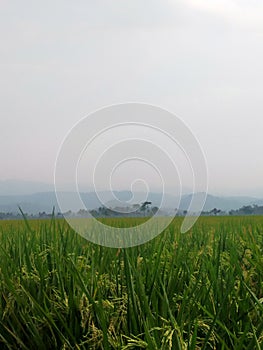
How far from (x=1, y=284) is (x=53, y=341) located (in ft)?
1.59

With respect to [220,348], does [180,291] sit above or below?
above

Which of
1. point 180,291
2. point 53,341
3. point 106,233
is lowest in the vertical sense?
point 53,341

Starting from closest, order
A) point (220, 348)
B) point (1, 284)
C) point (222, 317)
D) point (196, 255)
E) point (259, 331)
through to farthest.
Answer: point (259, 331)
point (220, 348)
point (222, 317)
point (1, 284)
point (196, 255)

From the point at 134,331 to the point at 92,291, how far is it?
272 millimetres

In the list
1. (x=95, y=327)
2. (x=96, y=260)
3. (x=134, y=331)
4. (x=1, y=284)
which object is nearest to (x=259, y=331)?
(x=134, y=331)

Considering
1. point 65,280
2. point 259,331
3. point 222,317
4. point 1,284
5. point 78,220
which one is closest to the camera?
point 259,331

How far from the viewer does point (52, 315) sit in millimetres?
2014

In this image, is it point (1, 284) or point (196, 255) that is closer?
point (1, 284)


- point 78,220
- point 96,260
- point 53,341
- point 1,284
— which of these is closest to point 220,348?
point 53,341

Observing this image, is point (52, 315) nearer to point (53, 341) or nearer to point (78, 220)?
point (53, 341)

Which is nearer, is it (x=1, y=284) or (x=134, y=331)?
(x=134, y=331)

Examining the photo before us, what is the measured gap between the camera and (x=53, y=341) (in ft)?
6.36

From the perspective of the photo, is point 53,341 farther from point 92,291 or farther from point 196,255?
point 196,255

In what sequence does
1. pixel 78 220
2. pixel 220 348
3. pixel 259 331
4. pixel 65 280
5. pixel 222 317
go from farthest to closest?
pixel 78 220
pixel 65 280
pixel 222 317
pixel 220 348
pixel 259 331
